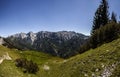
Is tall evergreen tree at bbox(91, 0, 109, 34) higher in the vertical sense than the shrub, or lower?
higher

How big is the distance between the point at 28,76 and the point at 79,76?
31.4 ft

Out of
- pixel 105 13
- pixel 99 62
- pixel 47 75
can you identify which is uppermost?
pixel 105 13

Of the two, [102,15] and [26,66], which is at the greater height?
[102,15]

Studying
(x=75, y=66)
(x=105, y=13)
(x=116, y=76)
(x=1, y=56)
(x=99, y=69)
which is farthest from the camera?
(x=105, y=13)

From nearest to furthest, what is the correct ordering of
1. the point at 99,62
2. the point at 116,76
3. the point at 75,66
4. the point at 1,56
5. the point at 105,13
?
the point at 116,76 < the point at 99,62 < the point at 75,66 < the point at 1,56 < the point at 105,13

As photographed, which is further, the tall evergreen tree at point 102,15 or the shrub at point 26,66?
the tall evergreen tree at point 102,15

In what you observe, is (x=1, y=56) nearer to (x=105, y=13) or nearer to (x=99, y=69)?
(x=99, y=69)

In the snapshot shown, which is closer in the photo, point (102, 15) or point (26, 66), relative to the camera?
point (26, 66)

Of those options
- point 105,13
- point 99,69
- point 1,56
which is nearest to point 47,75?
point 1,56

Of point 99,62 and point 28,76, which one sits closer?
point 99,62

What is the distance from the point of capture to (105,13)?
9638cm

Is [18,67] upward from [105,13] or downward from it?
downward

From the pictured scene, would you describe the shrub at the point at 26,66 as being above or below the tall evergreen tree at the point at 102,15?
below

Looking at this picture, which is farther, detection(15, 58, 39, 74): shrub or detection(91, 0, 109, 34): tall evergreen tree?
detection(91, 0, 109, 34): tall evergreen tree
